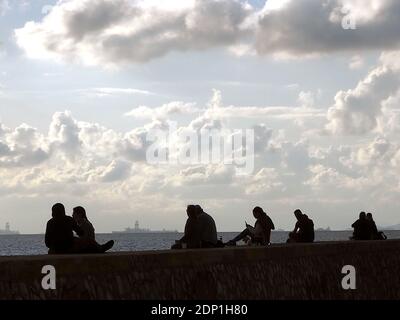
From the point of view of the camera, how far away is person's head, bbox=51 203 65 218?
44.0ft

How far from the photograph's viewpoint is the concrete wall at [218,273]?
9453mm

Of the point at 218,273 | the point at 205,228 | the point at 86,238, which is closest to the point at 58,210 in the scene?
the point at 86,238

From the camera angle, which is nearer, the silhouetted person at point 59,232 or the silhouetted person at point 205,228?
the silhouetted person at point 59,232

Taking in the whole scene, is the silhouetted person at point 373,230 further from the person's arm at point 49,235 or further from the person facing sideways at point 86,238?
the person's arm at point 49,235

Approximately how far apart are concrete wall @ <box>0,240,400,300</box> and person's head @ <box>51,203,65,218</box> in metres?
2.21

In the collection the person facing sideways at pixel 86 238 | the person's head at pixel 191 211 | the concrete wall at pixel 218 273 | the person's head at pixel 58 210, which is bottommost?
the concrete wall at pixel 218 273

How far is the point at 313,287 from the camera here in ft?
49.4

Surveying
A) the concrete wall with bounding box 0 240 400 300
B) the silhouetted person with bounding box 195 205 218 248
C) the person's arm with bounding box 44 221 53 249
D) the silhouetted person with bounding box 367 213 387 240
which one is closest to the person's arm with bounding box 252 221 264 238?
the concrete wall with bounding box 0 240 400 300

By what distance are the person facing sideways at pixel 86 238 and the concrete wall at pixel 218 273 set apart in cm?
260

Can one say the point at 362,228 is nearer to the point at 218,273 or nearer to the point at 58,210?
the point at 218,273

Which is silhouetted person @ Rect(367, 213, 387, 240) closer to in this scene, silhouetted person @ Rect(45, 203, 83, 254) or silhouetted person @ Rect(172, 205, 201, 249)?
silhouetted person @ Rect(172, 205, 201, 249)

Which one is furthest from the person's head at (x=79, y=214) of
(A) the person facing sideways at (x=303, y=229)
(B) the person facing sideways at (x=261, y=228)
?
(A) the person facing sideways at (x=303, y=229)
